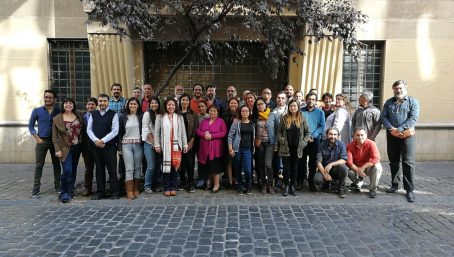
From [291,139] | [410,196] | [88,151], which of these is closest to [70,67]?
[88,151]

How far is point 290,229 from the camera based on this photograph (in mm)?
5375

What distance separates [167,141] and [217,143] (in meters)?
0.97

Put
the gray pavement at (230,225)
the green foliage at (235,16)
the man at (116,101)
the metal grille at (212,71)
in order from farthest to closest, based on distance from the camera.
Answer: the metal grille at (212,71)
the man at (116,101)
the green foliage at (235,16)
the gray pavement at (230,225)

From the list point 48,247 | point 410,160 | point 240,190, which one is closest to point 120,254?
point 48,247

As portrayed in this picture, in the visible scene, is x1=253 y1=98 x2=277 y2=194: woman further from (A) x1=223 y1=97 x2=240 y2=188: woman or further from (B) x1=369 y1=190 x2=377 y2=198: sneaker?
(B) x1=369 y1=190 x2=377 y2=198: sneaker

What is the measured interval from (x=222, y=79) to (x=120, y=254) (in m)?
7.27

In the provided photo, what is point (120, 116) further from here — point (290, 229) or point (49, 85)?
point (49, 85)

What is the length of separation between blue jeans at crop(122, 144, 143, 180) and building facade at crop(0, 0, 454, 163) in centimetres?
369

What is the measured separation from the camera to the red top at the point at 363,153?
7.20 metres

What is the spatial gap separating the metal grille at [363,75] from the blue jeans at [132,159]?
6542 millimetres

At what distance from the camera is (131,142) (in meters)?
6.96

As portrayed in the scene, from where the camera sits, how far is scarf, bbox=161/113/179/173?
6957 millimetres

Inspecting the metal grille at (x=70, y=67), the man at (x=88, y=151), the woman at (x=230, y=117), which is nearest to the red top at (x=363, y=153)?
the woman at (x=230, y=117)

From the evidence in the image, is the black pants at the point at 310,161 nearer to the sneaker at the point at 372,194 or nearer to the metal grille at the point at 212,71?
the sneaker at the point at 372,194
